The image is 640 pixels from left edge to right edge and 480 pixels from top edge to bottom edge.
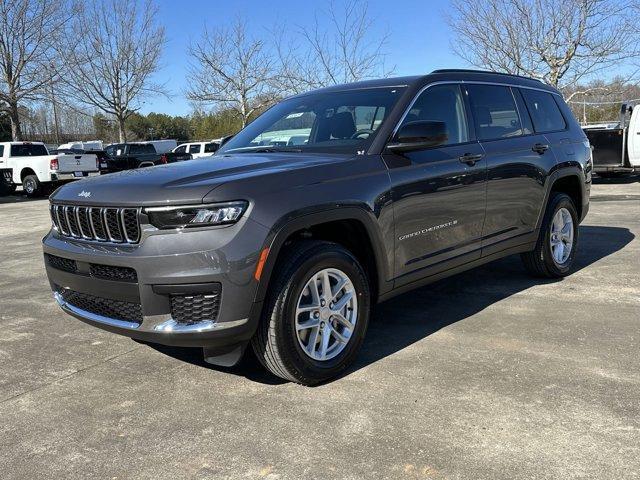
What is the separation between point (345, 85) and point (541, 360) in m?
2.52

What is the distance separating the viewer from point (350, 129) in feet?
13.6

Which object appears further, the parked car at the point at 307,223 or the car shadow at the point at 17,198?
the car shadow at the point at 17,198

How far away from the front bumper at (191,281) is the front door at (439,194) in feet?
3.94

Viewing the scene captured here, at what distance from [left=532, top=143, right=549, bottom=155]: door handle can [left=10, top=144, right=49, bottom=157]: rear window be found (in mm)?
19264

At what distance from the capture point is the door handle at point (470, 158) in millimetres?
4355

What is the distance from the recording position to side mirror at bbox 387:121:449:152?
3.78 meters

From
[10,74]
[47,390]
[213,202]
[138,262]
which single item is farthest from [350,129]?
[10,74]

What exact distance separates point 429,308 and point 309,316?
1814 mm

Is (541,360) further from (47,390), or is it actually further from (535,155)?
(47,390)

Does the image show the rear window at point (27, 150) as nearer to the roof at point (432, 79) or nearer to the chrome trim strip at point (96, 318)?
the roof at point (432, 79)

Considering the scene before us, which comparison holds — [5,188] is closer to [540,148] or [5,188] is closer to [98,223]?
[98,223]

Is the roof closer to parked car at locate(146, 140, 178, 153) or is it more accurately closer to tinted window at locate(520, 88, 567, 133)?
tinted window at locate(520, 88, 567, 133)

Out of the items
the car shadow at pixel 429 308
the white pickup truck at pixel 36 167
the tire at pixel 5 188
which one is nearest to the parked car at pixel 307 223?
the car shadow at pixel 429 308

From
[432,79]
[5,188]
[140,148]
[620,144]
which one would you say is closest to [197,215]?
[432,79]
